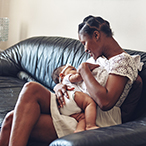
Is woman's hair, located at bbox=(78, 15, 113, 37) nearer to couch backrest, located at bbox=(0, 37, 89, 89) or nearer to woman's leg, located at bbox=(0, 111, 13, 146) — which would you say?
couch backrest, located at bbox=(0, 37, 89, 89)

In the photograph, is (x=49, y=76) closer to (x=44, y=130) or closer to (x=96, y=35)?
(x=96, y=35)

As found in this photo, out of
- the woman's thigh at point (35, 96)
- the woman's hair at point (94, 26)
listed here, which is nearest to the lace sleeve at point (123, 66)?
the woman's hair at point (94, 26)

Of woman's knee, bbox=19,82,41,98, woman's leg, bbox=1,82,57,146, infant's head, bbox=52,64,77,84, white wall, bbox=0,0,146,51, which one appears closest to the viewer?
woman's leg, bbox=1,82,57,146

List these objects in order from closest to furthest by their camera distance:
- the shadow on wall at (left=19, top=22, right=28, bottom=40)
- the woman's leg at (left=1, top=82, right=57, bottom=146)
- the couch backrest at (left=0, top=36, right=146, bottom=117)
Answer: the woman's leg at (left=1, top=82, right=57, bottom=146)
the couch backrest at (left=0, top=36, right=146, bottom=117)
the shadow on wall at (left=19, top=22, right=28, bottom=40)

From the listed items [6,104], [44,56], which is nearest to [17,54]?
[44,56]

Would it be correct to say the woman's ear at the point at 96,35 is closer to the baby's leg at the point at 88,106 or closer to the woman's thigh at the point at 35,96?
the baby's leg at the point at 88,106

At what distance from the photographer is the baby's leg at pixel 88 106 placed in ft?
4.71

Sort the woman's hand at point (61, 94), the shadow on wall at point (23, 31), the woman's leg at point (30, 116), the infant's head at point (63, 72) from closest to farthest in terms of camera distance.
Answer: the woman's leg at point (30, 116), the woman's hand at point (61, 94), the infant's head at point (63, 72), the shadow on wall at point (23, 31)

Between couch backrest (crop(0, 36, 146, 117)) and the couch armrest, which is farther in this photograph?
couch backrest (crop(0, 36, 146, 117))

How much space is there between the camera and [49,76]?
2.49 metres

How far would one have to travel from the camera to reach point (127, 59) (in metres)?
1.52

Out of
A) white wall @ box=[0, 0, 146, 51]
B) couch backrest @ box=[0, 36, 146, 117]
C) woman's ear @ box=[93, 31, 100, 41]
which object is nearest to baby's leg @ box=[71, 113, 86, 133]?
woman's ear @ box=[93, 31, 100, 41]

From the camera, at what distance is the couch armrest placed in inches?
39.0

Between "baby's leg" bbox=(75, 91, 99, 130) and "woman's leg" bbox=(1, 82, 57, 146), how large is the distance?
193 millimetres
